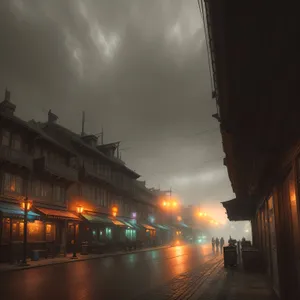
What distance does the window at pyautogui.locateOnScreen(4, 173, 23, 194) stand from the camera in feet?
84.7

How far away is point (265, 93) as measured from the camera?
15.6 ft

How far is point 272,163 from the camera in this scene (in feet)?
26.8

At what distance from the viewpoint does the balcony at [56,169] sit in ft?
94.5

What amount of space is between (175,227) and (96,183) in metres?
39.4

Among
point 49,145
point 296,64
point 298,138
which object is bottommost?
point 298,138

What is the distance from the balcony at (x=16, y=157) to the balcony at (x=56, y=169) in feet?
3.02

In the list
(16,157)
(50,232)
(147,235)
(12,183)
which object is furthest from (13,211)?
(147,235)

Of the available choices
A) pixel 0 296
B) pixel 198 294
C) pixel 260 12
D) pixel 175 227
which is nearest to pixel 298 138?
pixel 260 12

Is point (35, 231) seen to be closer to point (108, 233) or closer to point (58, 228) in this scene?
point (58, 228)

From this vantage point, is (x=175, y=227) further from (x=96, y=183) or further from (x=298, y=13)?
(x=298, y=13)

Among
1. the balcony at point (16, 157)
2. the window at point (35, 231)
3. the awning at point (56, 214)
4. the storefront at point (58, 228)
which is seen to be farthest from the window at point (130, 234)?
the balcony at point (16, 157)

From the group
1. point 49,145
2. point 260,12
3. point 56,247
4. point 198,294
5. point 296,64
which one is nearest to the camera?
point 260,12

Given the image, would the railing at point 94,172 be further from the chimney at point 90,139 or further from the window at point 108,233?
the window at point 108,233

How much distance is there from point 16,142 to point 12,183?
344cm
